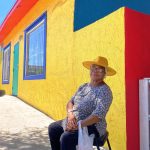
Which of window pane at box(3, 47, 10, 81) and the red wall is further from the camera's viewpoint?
window pane at box(3, 47, 10, 81)

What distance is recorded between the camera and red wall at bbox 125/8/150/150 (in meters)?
4.34

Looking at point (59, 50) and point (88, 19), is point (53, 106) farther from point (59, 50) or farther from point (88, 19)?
point (88, 19)

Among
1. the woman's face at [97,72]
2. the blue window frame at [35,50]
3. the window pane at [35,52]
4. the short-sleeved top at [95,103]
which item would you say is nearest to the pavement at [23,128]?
the blue window frame at [35,50]

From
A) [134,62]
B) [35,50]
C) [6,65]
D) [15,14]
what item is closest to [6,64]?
[6,65]

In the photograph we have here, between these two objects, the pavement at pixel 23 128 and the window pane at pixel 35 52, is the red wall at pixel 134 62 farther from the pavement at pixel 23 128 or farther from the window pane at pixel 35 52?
the window pane at pixel 35 52

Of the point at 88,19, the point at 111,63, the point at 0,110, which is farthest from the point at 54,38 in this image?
the point at 111,63

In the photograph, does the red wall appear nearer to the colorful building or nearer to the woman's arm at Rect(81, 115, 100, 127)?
the colorful building

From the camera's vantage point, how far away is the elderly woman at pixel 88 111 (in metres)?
3.50

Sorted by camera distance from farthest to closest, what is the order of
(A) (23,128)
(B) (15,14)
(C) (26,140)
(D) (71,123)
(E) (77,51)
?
1. (B) (15,14)
2. (A) (23,128)
3. (E) (77,51)
4. (C) (26,140)
5. (D) (71,123)

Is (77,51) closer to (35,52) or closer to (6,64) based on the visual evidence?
(35,52)

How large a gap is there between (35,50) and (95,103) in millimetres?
7073

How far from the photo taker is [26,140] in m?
5.73

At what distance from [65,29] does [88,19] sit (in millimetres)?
810

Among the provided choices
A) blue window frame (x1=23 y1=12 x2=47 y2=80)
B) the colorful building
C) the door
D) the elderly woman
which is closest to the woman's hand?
the elderly woman
